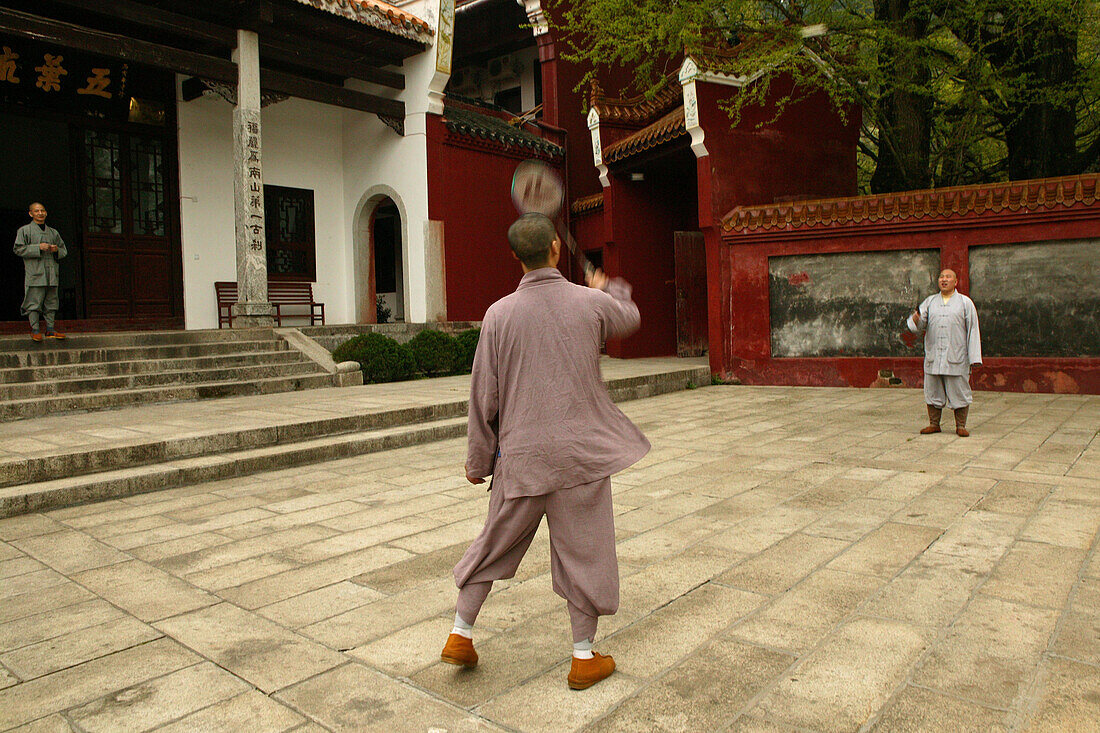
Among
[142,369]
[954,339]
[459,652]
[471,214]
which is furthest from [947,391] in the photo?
[471,214]

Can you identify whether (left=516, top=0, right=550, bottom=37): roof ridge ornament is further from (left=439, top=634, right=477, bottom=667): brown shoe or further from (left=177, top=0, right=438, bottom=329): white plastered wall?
(left=439, top=634, right=477, bottom=667): brown shoe

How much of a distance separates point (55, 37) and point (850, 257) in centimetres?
1069

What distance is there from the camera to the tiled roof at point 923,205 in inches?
381

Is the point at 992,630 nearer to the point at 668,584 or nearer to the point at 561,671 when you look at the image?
the point at 668,584

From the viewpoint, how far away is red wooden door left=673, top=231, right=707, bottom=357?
47.8ft

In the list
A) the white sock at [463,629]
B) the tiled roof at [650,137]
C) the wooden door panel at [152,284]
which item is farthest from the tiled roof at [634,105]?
the white sock at [463,629]

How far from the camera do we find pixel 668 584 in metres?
3.48

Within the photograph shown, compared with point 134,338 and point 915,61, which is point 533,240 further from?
point 915,61

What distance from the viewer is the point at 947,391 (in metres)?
7.20

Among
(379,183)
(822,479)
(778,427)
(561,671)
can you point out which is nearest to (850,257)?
(778,427)

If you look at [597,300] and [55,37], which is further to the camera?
[55,37]

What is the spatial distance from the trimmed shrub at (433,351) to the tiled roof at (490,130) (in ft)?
13.4

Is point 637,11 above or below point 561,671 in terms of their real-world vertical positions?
above

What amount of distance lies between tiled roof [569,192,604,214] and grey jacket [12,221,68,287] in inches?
360
